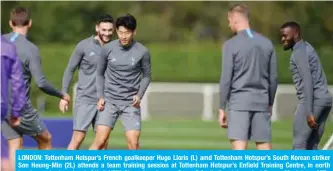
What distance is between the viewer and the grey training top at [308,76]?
529 inches

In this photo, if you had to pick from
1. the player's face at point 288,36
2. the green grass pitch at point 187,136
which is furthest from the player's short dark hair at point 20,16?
the green grass pitch at point 187,136

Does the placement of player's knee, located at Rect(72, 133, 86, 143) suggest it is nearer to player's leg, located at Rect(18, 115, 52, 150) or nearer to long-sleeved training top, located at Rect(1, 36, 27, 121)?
player's leg, located at Rect(18, 115, 52, 150)

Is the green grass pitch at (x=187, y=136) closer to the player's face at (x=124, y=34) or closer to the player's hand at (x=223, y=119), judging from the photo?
the player's face at (x=124, y=34)

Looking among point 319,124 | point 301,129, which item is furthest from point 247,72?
point 319,124

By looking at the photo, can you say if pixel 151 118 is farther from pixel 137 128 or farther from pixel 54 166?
pixel 54 166

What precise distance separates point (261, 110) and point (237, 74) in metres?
0.52

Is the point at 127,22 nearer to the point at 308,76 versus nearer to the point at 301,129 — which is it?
the point at 308,76

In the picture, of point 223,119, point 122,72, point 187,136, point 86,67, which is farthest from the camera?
point 187,136

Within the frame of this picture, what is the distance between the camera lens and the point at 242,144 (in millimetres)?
13133

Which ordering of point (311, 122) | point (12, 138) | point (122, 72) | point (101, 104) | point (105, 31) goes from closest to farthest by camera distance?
point (12, 138), point (311, 122), point (122, 72), point (101, 104), point (105, 31)

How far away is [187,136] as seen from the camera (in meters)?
25.8

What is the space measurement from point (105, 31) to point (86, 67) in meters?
0.57

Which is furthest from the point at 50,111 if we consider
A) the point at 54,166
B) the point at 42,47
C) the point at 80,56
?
the point at 54,166

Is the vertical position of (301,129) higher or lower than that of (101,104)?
lower
